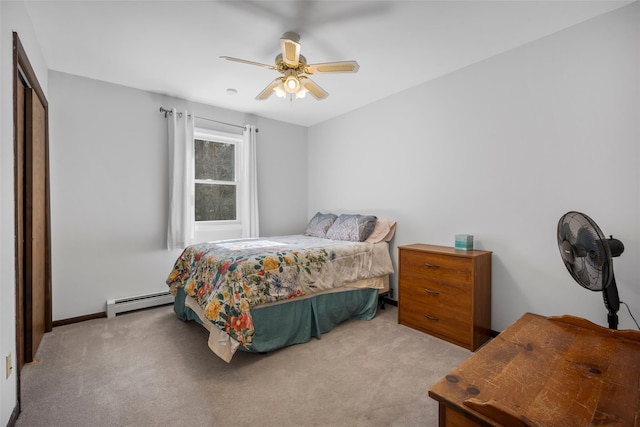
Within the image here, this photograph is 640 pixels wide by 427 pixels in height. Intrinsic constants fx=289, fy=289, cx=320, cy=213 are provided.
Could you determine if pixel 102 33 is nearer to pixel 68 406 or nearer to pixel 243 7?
pixel 243 7

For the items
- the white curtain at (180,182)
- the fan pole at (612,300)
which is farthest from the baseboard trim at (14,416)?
the fan pole at (612,300)

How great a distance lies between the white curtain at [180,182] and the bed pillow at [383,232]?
2212 millimetres

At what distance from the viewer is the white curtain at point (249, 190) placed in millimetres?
4023

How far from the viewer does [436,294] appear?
102 inches

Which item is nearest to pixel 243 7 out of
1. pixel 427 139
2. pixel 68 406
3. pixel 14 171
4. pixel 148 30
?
pixel 148 30

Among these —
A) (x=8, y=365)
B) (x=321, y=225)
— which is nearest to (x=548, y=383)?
(x=8, y=365)

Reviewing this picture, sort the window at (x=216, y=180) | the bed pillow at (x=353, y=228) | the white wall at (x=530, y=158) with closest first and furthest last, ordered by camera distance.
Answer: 1. the white wall at (x=530, y=158)
2. the bed pillow at (x=353, y=228)
3. the window at (x=216, y=180)

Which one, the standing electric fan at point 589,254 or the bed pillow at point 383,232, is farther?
the bed pillow at point 383,232

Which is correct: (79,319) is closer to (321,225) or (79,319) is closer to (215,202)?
(215,202)

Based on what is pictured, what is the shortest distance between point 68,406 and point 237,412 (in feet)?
3.30

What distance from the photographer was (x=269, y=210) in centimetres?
439

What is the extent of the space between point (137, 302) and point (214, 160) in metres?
1.98

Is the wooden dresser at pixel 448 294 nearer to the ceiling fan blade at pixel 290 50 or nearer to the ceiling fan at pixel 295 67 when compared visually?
the ceiling fan at pixel 295 67

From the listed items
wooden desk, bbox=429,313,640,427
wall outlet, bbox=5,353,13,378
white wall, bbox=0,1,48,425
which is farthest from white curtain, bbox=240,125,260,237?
wooden desk, bbox=429,313,640,427
